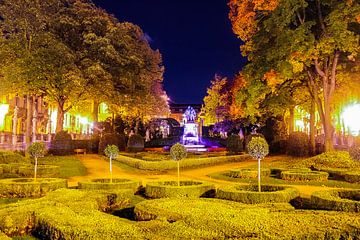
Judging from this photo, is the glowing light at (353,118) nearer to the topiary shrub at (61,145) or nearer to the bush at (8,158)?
the topiary shrub at (61,145)

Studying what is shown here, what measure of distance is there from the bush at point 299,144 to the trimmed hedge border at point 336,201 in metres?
18.7

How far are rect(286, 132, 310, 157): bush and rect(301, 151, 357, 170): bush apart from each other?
9.65 m

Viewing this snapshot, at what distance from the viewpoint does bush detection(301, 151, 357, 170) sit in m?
18.0

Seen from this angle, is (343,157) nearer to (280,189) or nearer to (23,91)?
(280,189)

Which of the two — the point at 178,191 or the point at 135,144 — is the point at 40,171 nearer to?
the point at 178,191

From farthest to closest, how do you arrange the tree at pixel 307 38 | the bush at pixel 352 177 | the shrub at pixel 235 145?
the shrub at pixel 235 145, the tree at pixel 307 38, the bush at pixel 352 177

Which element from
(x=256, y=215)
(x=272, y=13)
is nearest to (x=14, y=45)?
(x=272, y=13)

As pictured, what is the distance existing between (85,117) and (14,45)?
23.0 metres

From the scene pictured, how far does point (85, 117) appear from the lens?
161 ft

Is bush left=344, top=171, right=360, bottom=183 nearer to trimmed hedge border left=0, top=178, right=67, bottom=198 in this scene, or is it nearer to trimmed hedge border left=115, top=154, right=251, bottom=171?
trimmed hedge border left=115, top=154, right=251, bottom=171

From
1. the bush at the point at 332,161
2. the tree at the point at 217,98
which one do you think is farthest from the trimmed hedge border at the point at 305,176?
the tree at the point at 217,98

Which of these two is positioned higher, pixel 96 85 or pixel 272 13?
pixel 272 13

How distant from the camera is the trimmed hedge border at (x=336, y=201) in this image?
847cm

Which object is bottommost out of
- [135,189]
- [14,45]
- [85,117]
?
[135,189]
